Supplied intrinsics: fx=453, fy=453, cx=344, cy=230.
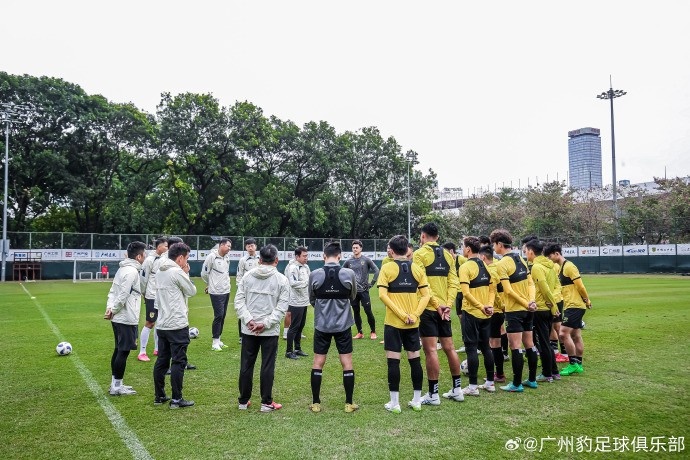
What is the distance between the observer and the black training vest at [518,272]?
6.50 m

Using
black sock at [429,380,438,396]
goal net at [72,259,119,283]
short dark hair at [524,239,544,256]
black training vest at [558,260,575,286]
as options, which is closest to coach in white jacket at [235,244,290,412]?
black sock at [429,380,438,396]

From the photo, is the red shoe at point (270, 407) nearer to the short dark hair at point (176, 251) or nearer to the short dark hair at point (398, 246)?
the short dark hair at point (176, 251)

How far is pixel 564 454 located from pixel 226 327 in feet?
31.4

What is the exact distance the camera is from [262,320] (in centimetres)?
562

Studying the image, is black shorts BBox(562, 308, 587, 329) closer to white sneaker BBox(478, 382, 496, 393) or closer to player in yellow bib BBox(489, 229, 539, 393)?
player in yellow bib BBox(489, 229, 539, 393)

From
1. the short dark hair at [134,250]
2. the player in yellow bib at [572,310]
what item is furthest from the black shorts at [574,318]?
the short dark hair at [134,250]

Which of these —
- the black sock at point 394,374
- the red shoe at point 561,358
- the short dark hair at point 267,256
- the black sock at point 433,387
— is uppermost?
the short dark hair at point 267,256

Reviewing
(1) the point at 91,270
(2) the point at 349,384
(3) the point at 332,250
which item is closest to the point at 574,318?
(2) the point at 349,384

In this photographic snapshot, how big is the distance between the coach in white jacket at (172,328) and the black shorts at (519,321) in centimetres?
Result: 441

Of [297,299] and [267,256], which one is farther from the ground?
[267,256]

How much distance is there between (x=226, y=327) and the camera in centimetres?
1226

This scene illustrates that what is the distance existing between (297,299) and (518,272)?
4.18 meters

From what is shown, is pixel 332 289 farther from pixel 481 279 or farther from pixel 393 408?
pixel 481 279

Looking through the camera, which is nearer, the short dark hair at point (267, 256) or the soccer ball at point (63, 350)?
the short dark hair at point (267, 256)
